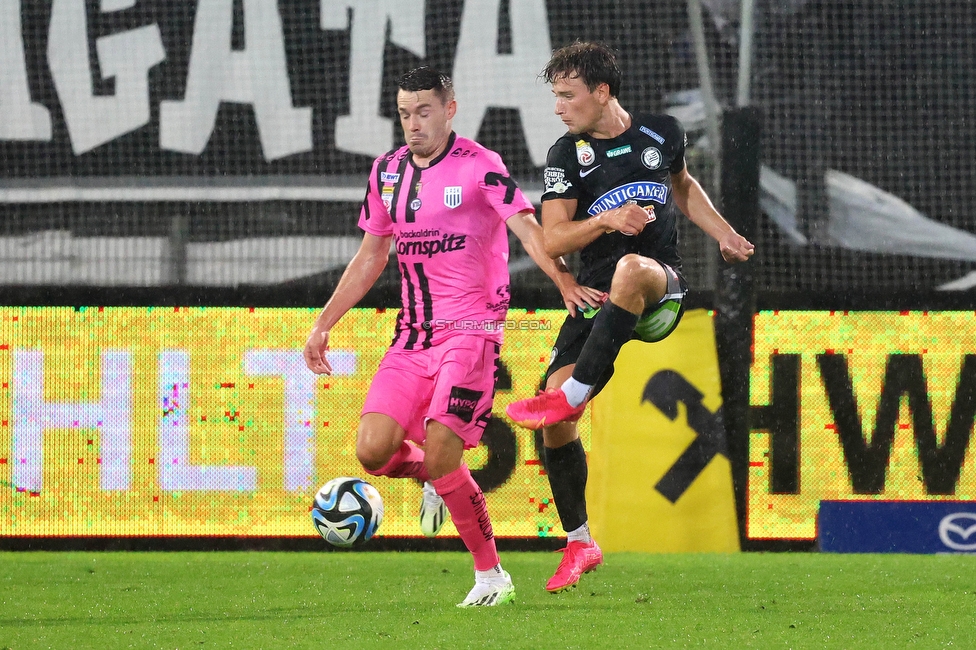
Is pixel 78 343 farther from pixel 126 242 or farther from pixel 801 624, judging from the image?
pixel 801 624

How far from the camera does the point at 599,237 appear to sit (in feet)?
18.4

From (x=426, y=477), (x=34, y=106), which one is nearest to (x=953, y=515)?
(x=426, y=477)

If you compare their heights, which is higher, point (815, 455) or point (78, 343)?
point (78, 343)

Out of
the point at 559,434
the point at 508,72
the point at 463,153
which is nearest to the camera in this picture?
the point at 463,153

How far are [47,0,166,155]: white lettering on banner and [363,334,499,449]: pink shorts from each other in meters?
6.18

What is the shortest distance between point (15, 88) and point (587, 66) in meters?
7.02

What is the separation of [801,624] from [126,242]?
6.98 meters

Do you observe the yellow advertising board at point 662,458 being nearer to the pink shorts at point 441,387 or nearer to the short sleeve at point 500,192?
the pink shorts at point 441,387

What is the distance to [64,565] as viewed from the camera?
23.7 feet

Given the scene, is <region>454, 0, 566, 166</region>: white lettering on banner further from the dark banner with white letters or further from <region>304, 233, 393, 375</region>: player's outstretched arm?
<region>304, 233, 393, 375</region>: player's outstretched arm

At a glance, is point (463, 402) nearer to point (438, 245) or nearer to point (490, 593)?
point (438, 245)

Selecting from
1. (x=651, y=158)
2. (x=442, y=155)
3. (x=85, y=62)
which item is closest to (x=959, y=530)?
(x=651, y=158)

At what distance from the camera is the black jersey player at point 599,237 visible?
5.27 m

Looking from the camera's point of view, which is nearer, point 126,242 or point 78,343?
point 78,343
